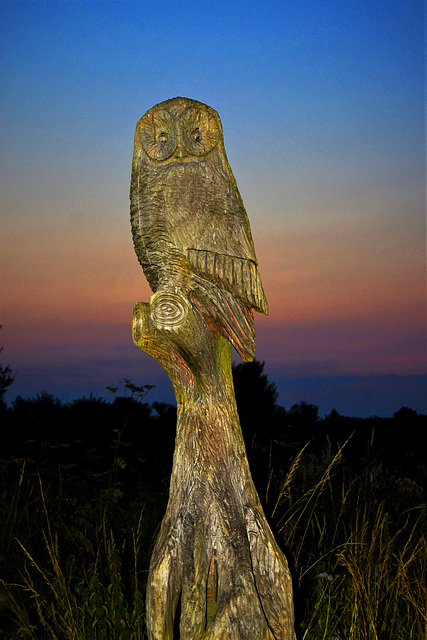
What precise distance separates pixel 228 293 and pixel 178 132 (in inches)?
30.5

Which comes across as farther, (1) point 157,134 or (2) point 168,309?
(1) point 157,134

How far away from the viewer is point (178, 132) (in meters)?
2.85

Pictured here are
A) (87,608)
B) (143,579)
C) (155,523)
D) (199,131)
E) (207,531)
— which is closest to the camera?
(207,531)

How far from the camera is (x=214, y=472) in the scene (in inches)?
110

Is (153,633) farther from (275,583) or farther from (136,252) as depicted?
(136,252)

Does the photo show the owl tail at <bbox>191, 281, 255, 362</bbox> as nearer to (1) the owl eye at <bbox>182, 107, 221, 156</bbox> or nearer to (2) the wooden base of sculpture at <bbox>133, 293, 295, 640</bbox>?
(2) the wooden base of sculpture at <bbox>133, 293, 295, 640</bbox>

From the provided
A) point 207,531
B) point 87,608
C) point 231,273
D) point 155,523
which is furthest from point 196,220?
point 155,523

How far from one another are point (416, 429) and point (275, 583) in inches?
281

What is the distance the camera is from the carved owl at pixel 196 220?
281cm

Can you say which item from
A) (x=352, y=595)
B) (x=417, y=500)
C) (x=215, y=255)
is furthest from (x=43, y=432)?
(x=215, y=255)

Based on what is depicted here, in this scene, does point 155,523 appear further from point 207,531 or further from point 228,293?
point 228,293

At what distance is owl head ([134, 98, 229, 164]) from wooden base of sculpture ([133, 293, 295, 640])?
0.68 m

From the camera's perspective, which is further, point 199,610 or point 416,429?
point 416,429

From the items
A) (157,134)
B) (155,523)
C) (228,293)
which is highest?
(157,134)
